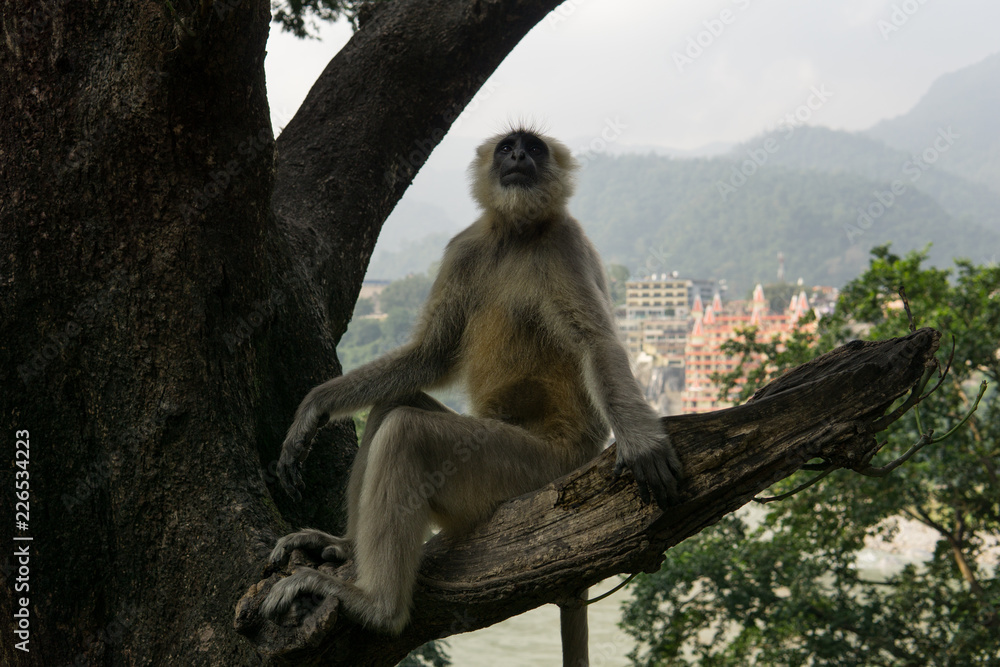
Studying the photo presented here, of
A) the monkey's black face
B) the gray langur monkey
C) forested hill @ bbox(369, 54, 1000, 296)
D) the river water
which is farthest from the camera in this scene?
forested hill @ bbox(369, 54, 1000, 296)

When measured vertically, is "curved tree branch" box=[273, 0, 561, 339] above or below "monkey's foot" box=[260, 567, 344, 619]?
above

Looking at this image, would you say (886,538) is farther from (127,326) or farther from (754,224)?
(754,224)

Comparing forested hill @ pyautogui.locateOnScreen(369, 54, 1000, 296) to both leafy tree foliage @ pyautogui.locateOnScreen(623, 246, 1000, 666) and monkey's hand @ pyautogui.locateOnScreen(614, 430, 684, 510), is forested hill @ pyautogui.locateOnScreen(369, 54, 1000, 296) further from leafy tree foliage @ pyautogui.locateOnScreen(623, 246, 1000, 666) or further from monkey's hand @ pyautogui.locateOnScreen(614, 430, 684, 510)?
monkey's hand @ pyautogui.locateOnScreen(614, 430, 684, 510)

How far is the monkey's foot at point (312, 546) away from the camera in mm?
2732

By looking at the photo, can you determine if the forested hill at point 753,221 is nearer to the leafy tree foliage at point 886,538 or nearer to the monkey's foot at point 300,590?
the leafy tree foliage at point 886,538

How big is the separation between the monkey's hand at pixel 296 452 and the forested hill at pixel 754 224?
101m

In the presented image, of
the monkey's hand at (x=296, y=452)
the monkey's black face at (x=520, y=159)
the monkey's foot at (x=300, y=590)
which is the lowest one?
the monkey's foot at (x=300, y=590)

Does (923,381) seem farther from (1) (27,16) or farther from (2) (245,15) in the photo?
(1) (27,16)

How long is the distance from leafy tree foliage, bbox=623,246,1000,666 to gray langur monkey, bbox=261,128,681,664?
256 inches

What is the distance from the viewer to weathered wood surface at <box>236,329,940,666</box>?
2.34 metres

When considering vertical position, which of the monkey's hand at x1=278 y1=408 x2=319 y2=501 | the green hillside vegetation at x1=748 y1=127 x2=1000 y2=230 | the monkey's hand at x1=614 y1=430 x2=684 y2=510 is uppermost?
the green hillside vegetation at x1=748 y1=127 x2=1000 y2=230

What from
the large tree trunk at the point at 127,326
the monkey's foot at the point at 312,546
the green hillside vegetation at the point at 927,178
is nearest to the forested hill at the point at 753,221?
the green hillside vegetation at the point at 927,178

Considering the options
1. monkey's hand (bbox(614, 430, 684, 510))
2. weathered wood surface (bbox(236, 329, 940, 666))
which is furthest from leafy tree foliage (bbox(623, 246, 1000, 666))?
monkey's hand (bbox(614, 430, 684, 510))

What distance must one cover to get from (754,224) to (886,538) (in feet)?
435
